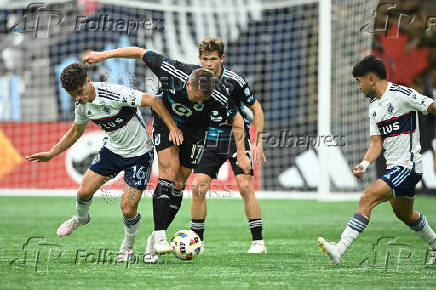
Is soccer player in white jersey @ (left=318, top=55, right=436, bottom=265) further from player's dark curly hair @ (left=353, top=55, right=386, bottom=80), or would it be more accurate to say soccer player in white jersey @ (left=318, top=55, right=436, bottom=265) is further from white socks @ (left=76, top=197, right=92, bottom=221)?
white socks @ (left=76, top=197, right=92, bottom=221)

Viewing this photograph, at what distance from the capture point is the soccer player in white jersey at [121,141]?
22.6ft

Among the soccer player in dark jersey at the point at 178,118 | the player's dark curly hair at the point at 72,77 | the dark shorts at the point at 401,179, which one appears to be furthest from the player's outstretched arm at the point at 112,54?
the dark shorts at the point at 401,179

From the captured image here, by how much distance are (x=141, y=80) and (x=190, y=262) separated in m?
9.91

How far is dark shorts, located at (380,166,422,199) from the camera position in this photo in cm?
658

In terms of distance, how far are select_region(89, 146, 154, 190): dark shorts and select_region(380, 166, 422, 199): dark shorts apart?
7.40 feet

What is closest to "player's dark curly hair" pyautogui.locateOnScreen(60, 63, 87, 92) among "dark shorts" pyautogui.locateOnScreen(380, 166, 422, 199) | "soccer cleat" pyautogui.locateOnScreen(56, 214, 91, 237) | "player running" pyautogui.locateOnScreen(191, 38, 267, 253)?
"soccer cleat" pyautogui.locateOnScreen(56, 214, 91, 237)

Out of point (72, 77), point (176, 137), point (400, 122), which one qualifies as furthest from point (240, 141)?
point (72, 77)

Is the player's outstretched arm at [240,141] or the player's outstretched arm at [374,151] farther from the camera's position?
the player's outstretched arm at [240,141]

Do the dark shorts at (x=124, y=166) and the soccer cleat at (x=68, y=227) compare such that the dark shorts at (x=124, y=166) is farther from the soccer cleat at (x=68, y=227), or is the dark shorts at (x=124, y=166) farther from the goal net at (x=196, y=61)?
the goal net at (x=196, y=61)

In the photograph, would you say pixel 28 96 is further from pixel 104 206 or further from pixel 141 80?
pixel 104 206

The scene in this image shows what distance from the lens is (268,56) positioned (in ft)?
56.0

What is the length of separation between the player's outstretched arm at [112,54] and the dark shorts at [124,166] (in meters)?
0.99

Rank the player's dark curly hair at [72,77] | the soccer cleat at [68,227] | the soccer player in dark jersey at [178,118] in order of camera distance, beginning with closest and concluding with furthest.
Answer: the player's dark curly hair at [72,77] < the soccer player in dark jersey at [178,118] < the soccer cleat at [68,227]

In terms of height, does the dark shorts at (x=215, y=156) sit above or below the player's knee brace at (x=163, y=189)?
above
